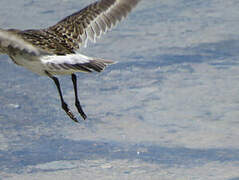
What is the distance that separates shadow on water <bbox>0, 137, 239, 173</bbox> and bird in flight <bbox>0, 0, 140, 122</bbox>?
4.88 feet

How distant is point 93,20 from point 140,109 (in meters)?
1.88

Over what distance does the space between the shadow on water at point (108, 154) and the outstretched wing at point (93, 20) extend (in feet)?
4.84

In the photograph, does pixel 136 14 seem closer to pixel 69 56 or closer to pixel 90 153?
pixel 90 153

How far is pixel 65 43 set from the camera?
5.15m

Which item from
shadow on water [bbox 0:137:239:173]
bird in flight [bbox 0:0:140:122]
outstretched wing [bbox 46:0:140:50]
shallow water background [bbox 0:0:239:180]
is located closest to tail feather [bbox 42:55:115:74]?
bird in flight [bbox 0:0:140:122]

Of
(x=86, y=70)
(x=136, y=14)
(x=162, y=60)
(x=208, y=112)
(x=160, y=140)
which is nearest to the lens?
(x=86, y=70)

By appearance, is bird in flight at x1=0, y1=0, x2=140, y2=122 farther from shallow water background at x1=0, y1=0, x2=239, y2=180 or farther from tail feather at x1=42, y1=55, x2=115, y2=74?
shallow water background at x1=0, y1=0, x2=239, y2=180

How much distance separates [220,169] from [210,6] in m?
4.16

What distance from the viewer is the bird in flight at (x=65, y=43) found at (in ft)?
14.5

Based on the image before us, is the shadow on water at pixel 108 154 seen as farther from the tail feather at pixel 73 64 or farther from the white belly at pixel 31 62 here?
the tail feather at pixel 73 64

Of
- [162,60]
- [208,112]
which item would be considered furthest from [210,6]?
[208,112]

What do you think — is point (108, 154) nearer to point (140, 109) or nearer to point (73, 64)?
point (140, 109)

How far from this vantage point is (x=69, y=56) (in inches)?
181

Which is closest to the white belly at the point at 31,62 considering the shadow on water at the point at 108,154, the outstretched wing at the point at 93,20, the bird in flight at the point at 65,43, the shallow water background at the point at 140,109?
the bird in flight at the point at 65,43
